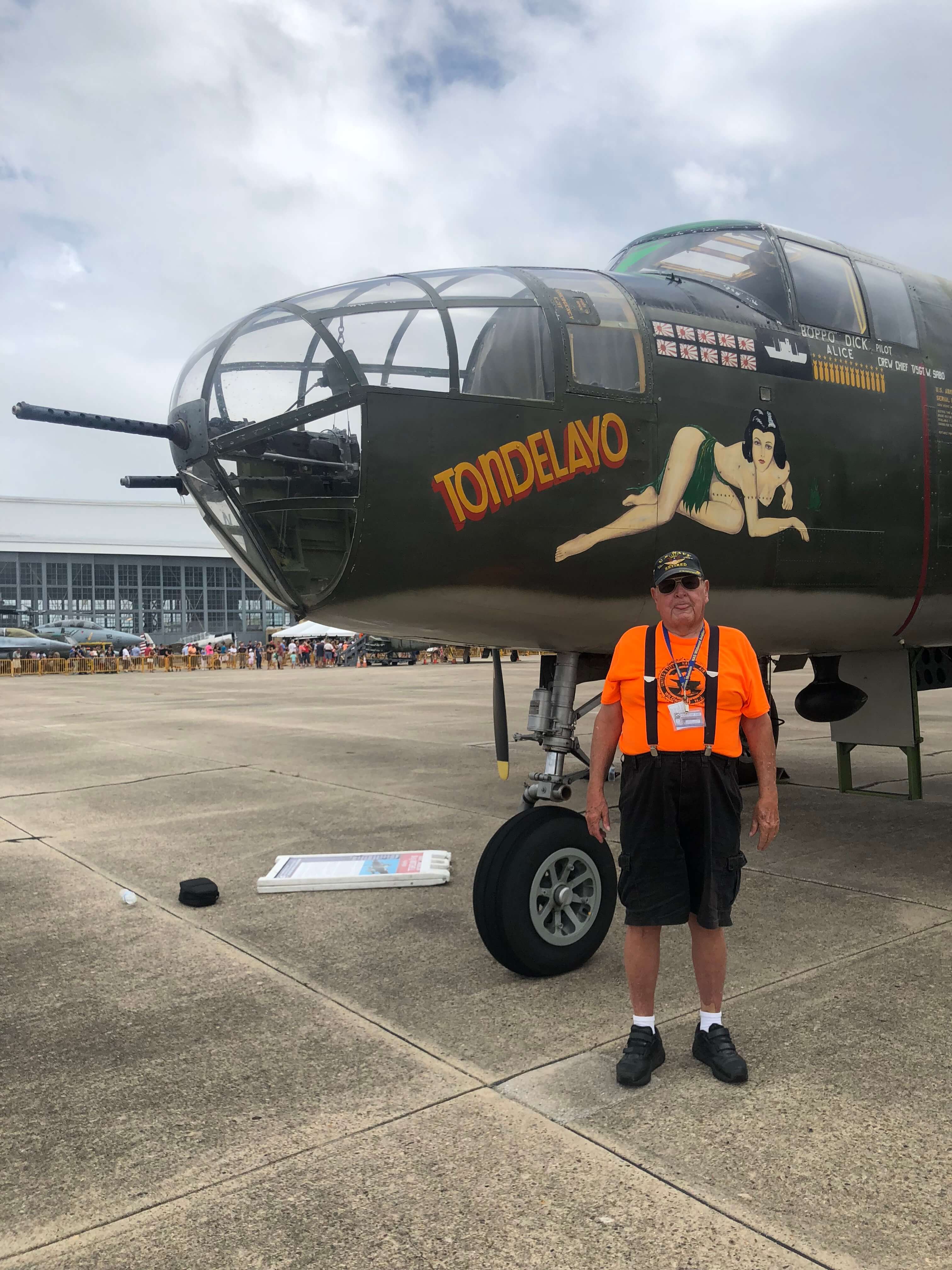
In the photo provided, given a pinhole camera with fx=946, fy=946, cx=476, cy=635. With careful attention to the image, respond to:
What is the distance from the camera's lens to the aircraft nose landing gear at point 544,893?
3721 mm

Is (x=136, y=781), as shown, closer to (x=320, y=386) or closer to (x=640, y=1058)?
(x=320, y=386)

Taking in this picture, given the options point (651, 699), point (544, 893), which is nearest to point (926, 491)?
point (651, 699)

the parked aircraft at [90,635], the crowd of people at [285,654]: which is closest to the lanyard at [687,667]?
the crowd of people at [285,654]

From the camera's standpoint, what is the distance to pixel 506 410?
12.8 ft

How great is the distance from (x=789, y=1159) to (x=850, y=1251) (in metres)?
0.38

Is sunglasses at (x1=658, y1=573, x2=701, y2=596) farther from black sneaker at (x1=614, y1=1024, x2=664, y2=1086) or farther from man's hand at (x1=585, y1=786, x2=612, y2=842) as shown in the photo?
black sneaker at (x1=614, y1=1024, x2=664, y2=1086)

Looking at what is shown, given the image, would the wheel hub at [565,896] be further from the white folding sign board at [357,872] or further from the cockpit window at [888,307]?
the cockpit window at [888,307]

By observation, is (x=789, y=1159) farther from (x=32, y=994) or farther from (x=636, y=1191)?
(x=32, y=994)

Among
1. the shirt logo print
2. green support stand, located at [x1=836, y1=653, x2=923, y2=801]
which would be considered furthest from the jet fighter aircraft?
green support stand, located at [x1=836, y1=653, x2=923, y2=801]

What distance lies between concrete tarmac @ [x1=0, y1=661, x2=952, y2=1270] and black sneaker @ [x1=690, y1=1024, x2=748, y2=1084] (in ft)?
0.17

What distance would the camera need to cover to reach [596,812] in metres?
3.23

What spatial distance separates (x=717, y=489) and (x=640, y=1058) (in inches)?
99.5

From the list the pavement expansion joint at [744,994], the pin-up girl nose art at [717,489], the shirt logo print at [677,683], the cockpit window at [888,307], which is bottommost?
the pavement expansion joint at [744,994]

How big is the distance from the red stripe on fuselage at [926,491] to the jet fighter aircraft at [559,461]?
15 mm
